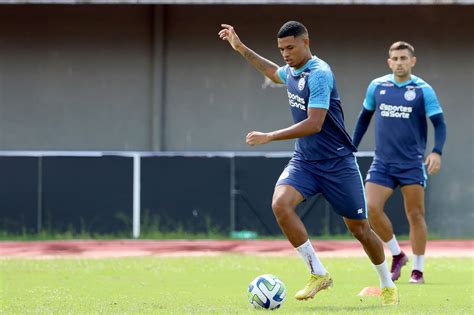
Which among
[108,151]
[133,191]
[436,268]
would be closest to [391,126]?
[436,268]

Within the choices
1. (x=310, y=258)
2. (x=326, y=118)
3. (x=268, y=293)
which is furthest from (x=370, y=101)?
(x=268, y=293)

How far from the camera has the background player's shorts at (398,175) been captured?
12.8 m

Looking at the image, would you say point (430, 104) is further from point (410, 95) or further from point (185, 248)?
point (185, 248)

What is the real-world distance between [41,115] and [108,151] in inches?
55.1

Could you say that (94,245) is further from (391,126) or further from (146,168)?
(391,126)

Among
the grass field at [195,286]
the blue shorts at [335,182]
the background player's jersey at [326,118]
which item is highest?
the background player's jersey at [326,118]

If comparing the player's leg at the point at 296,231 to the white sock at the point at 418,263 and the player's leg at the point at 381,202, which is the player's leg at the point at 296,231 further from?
the white sock at the point at 418,263

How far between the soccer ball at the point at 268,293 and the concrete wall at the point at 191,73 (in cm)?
1320

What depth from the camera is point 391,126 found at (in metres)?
12.8

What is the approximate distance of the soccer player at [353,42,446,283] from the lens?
12.7m

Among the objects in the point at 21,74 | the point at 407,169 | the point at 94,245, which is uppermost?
the point at 21,74

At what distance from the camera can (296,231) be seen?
9758 millimetres

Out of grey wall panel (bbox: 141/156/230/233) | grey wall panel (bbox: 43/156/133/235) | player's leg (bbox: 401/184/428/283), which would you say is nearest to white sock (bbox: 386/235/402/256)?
player's leg (bbox: 401/184/428/283)

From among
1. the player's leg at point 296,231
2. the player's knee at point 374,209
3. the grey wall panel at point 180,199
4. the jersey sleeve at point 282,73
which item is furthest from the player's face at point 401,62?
the grey wall panel at point 180,199
